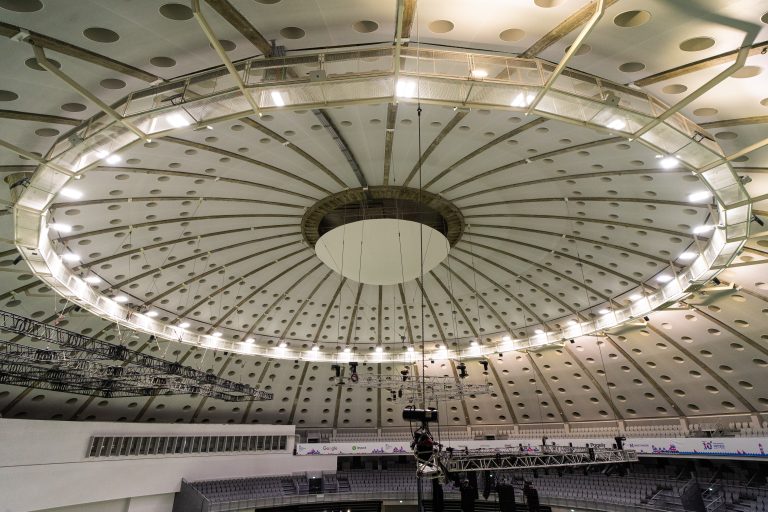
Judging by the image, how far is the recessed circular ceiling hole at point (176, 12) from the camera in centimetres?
926

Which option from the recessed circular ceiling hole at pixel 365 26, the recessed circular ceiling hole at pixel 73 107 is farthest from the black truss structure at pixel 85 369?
the recessed circular ceiling hole at pixel 365 26

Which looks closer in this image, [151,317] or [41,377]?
[41,377]

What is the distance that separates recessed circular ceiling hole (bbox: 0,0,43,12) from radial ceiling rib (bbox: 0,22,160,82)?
0.60 m

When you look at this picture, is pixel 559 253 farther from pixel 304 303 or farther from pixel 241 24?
pixel 241 24

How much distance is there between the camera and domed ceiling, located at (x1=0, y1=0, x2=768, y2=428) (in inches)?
399

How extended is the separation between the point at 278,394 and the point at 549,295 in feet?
83.3

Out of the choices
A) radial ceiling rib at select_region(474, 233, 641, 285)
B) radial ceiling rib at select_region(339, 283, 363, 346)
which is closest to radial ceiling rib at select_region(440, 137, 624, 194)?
radial ceiling rib at select_region(474, 233, 641, 285)

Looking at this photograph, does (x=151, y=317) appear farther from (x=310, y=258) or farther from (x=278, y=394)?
(x=278, y=394)

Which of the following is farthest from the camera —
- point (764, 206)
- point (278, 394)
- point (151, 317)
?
point (278, 394)

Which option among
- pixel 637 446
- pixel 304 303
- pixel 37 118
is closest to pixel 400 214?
pixel 304 303

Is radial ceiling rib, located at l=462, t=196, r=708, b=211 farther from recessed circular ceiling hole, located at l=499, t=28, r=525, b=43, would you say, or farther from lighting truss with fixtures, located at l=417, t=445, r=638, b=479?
lighting truss with fixtures, located at l=417, t=445, r=638, b=479

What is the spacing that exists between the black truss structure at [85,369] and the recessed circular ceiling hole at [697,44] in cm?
2411

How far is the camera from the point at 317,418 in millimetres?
44469

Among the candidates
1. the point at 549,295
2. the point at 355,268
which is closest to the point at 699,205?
the point at 549,295
